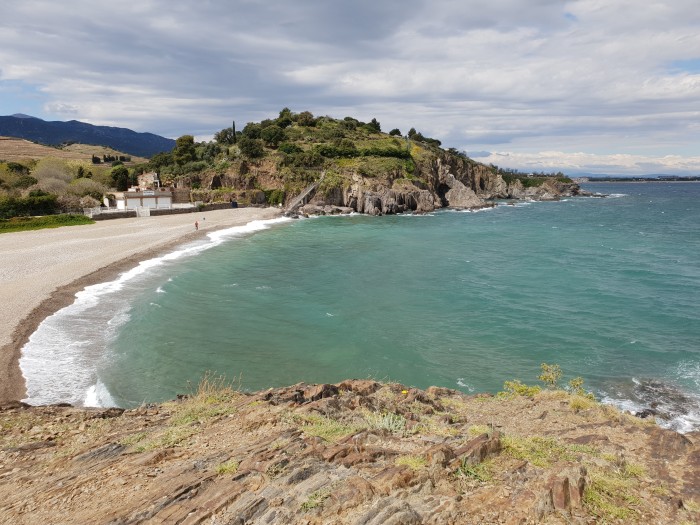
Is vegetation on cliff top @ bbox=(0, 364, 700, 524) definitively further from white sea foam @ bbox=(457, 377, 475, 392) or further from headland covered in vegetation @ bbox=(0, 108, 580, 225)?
headland covered in vegetation @ bbox=(0, 108, 580, 225)

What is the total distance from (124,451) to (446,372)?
12721mm

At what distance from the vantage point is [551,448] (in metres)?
8.97

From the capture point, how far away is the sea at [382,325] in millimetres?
17141

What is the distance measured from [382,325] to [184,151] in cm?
8932

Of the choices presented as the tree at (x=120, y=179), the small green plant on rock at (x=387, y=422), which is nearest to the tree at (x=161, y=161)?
the tree at (x=120, y=179)

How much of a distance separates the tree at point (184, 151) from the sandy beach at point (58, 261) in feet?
121

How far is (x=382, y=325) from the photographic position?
76.8 feet

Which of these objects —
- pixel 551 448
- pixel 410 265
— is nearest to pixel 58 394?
pixel 551 448

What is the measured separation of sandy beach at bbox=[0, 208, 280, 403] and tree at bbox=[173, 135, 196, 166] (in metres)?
36.9

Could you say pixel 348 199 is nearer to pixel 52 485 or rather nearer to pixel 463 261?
pixel 463 261

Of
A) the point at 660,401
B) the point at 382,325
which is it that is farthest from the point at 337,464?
the point at 382,325

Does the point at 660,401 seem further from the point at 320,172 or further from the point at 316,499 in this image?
the point at 320,172

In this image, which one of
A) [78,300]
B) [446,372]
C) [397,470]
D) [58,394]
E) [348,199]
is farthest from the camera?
[348,199]

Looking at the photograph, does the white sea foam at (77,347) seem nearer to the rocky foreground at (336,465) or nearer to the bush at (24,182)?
the rocky foreground at (336,465)
